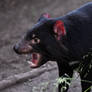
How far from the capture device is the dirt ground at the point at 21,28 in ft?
11.6

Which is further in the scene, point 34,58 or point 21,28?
point 21,28

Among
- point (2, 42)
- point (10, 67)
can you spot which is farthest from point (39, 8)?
point (10, 67)

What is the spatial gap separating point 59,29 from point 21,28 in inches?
119

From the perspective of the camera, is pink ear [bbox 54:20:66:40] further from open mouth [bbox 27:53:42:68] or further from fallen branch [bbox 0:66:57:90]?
fallen branch [bbox 0:66:57:90]

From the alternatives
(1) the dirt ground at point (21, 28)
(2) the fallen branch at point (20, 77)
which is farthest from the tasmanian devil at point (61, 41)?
(2) the fallen branch at point (20, 77)

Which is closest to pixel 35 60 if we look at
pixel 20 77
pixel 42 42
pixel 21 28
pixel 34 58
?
pixel 34 58

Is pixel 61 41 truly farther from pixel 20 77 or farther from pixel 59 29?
pixel 20 77

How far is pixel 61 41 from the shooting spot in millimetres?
2389

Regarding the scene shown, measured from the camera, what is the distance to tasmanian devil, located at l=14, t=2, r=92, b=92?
2.38 m

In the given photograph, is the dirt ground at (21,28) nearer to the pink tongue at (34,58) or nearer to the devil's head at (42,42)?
the pink tongue at (34,58)

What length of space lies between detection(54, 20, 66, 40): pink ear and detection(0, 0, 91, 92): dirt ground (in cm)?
98

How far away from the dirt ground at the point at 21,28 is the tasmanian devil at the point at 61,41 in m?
0.77

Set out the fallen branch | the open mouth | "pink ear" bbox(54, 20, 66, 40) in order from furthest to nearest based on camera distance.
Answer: the fallen branch → the open mouth → "pink ear" bbox(54, 20, 66, 40)

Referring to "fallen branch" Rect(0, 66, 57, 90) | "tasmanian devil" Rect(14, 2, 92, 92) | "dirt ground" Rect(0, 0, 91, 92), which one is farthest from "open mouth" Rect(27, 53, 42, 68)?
"fallen branch" Rect(0, 66, 57, 90)
